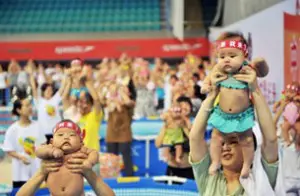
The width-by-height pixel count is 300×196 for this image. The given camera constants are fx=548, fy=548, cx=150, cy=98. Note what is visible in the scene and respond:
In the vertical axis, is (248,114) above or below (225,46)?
below

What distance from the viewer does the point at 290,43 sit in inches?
231

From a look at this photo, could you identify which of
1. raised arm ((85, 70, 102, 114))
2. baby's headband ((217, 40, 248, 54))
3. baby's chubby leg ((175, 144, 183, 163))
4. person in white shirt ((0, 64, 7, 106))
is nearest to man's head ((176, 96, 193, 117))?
baby's chubby leg ((175, 144, 183, 163))

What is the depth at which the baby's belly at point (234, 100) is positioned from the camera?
2.09 metres

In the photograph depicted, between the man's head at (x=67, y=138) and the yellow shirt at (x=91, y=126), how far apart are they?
2.43 meters

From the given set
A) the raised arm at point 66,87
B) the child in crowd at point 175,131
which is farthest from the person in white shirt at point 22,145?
the child in crowd at point 175,131

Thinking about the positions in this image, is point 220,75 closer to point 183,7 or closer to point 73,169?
point 73,169

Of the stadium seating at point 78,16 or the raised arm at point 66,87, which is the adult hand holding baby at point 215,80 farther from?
the stadium seating at point 78,16

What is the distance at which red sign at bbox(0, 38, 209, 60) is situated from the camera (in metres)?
14.4

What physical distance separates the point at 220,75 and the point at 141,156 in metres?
5.15

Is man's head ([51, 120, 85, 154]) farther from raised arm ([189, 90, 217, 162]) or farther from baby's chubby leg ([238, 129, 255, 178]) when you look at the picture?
baby's chubby leg ([238, 129, 255, 178])

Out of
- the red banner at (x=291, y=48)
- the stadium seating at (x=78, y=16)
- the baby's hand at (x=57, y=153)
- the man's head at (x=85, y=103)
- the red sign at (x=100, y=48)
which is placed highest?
the stadium seating at (x=78, y=16)

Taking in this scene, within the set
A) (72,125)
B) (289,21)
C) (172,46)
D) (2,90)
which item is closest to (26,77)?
(2,90)

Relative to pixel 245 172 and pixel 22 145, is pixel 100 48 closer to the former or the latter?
pixel 22 145

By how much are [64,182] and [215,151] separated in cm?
64
